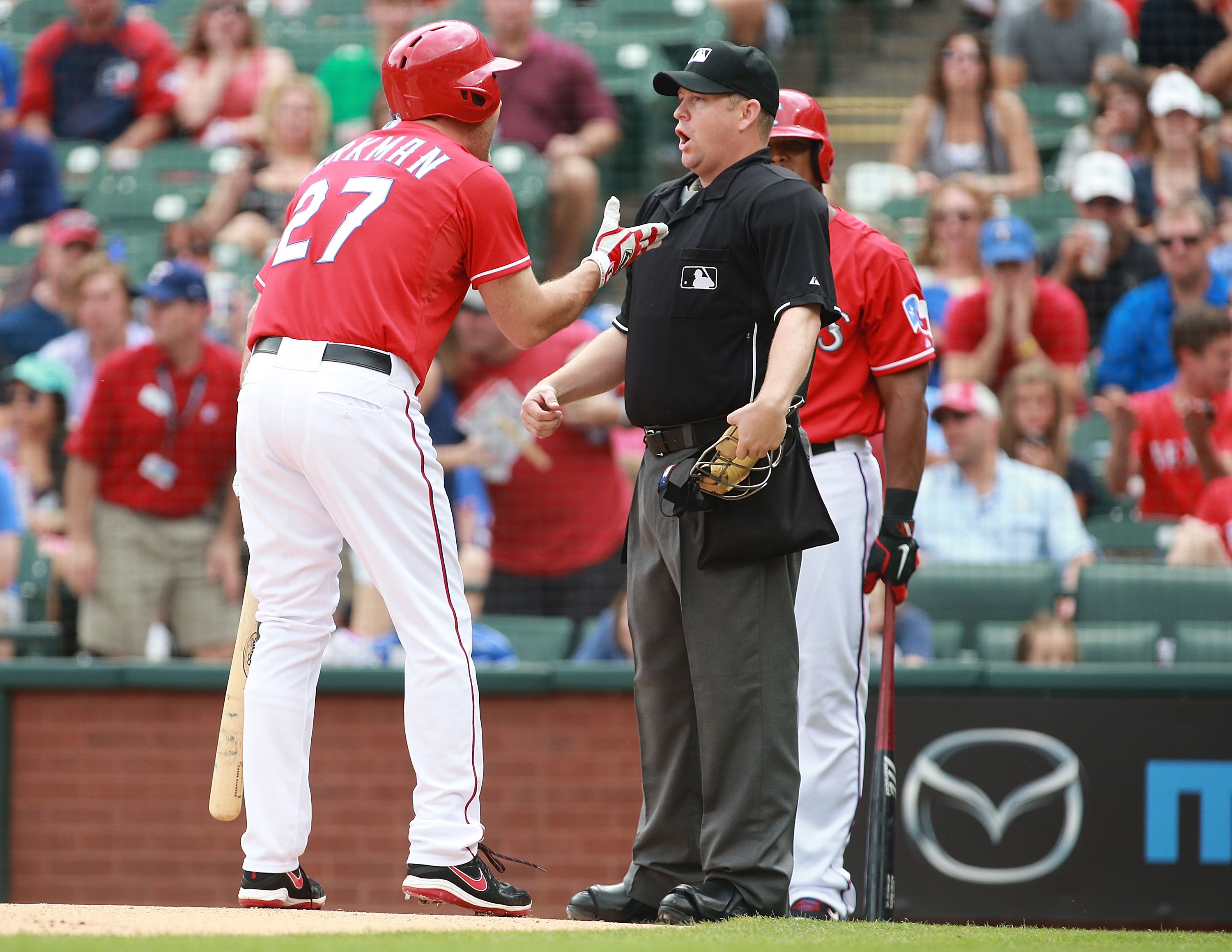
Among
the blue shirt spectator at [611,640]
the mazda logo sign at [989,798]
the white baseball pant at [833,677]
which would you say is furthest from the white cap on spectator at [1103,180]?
the white baseball pant at [833,677]

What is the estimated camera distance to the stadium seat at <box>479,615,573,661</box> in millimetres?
6234

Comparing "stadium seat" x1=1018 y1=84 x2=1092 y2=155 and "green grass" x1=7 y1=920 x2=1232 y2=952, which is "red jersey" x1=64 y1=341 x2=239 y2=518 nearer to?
"green grass" x1=7 y1=920 x2=1232 y2=952

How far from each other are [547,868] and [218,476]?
2240 millimetres

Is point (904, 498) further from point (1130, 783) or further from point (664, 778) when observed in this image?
point (1130, 783)

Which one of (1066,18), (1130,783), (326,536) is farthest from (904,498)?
(1066,18)

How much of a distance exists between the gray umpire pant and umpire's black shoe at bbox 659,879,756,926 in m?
0.02

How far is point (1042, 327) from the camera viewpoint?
23.0 feet

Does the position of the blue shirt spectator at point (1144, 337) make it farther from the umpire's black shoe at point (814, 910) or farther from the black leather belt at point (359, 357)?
the black leather belt at point (359, 357)

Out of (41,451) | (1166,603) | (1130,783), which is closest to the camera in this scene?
(1130,783)

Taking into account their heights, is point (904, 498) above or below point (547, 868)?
above

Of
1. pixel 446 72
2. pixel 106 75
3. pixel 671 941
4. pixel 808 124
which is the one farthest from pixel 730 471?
pixel 106 75

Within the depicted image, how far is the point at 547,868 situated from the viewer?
18.8ft

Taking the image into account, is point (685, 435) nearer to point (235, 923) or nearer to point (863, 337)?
point (863, 337)

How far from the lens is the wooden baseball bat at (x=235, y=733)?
3.48 m
